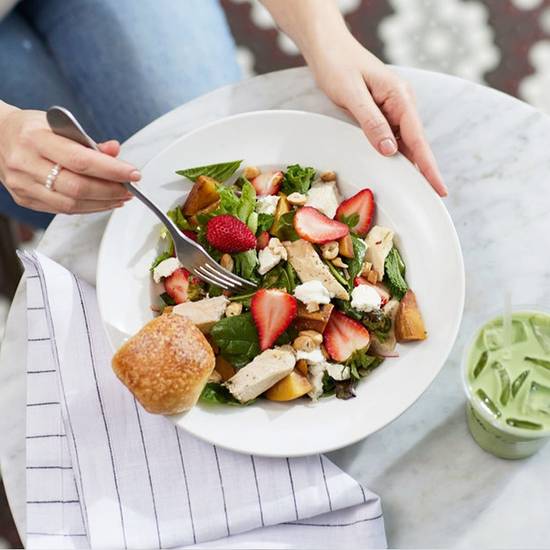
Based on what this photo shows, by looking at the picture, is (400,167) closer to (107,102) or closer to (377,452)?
(377,452)

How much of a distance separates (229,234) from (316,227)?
132mm

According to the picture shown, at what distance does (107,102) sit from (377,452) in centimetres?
85

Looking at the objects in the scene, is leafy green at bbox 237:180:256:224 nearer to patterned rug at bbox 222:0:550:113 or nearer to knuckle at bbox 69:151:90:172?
knuckle at bbox 69:151:90:172

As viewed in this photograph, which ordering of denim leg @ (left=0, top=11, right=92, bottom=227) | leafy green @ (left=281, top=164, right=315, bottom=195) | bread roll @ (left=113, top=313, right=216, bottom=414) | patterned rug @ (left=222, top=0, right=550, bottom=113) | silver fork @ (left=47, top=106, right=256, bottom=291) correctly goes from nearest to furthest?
bread roll @ (left=113, top=313, right=216, bottom=414) < silver fork @ (left=47, top=106, right=256, bottom=291) < leafy green @ (left=281, top=164, right=315, bottom=195) < denim leg @ (left=0, top=11, right=92, bottom=227) < patterned rug @ (left=222, top=0, right=550, bottom=113)

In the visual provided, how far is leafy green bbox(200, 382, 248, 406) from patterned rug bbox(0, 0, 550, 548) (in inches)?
48.9

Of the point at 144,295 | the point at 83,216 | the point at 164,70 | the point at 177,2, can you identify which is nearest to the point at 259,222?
the point at 144,295


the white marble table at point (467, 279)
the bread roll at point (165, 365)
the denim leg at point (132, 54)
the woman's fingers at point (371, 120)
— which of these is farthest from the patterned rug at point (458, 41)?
the bread roll at point (165, 365)

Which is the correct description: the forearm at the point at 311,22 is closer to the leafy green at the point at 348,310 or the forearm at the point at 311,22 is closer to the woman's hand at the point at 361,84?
the woman's hand at the point at 361,84

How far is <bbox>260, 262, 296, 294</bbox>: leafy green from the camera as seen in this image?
1189 millimetres

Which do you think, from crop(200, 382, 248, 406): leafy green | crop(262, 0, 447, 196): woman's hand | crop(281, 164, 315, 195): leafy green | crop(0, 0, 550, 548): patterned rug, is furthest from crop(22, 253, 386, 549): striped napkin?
crop(0, 0, 550, 548): patterned rug

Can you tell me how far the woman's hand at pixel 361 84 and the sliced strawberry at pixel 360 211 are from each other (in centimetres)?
7

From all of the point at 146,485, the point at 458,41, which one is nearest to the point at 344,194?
the point at 146,485

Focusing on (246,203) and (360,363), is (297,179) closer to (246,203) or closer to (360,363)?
(246,203)

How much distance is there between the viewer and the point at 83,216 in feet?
4.46
